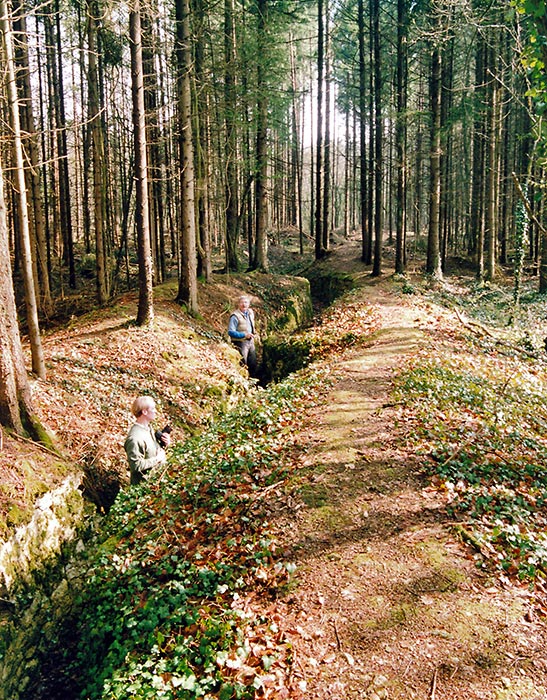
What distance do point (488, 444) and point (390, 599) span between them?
3390 millimetres

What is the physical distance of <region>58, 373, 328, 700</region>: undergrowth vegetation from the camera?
3596mm

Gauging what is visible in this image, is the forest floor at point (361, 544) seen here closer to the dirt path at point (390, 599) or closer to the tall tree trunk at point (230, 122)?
the dirt path at point (390, 599)

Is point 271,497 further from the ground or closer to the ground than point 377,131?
closer to the ground

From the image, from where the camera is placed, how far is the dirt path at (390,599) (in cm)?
348

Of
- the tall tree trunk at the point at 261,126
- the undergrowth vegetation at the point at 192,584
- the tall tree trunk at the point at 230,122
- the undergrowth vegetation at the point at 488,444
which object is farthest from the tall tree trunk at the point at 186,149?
the undergrowth vegetation at the point at 192,584

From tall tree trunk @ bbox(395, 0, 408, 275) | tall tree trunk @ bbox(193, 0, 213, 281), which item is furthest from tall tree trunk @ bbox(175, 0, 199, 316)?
tall tree trunk @ bbox(395, 0, 408, 275)

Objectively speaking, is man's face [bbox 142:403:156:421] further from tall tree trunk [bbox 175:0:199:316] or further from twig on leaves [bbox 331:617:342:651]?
tall tree trunk [bbox 175:0:199:316]

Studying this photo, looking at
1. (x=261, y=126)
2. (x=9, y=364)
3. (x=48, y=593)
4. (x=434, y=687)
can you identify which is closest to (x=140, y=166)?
(x=9, y=364)

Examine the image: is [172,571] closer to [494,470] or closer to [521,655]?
[521,655]

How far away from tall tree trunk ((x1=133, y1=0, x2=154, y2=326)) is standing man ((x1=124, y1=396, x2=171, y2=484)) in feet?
17.4

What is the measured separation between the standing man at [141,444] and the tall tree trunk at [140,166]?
5290mm

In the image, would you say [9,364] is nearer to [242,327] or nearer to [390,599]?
[390,599]

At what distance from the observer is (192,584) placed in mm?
4582

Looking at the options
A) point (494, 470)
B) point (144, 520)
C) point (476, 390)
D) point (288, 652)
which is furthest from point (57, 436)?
point (476, 390)
